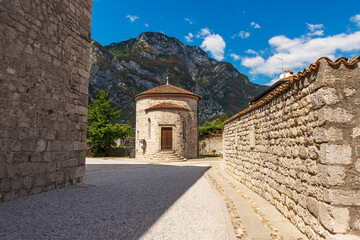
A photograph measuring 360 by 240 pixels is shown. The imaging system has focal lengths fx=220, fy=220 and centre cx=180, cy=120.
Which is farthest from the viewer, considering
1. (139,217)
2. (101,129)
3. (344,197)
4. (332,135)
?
(101,129)

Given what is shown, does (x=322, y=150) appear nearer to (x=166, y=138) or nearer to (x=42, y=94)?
(x=42, y=94)

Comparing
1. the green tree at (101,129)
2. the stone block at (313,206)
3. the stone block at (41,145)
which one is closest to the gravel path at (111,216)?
the stone block at (41,145)

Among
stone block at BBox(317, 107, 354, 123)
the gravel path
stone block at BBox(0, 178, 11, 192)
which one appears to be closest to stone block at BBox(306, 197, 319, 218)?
stone block at BBox(317, 107, 354, 123)

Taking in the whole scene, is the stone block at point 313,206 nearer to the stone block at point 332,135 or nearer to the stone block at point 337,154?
the stone block at point 337,154

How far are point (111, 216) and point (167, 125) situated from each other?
16454 millimetres

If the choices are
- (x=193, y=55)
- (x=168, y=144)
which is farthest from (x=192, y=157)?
(x=193, y=55)

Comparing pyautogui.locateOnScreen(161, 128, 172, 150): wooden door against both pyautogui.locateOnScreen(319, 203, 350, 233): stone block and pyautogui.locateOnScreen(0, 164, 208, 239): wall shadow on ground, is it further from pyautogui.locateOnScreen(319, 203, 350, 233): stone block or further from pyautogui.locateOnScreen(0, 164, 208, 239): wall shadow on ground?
pyautogui.locateOnScreen(319, 203, 350, 233): stone block

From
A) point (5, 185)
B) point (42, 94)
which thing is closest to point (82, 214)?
point (5, 185)

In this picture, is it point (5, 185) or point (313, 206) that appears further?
point (5, 185)

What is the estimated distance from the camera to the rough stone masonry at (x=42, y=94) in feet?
15.2

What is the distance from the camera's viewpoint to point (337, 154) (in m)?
2.73

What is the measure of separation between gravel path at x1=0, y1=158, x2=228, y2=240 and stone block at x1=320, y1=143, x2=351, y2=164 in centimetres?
175

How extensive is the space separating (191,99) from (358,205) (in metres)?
20.2

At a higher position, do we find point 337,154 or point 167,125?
point 167,125
